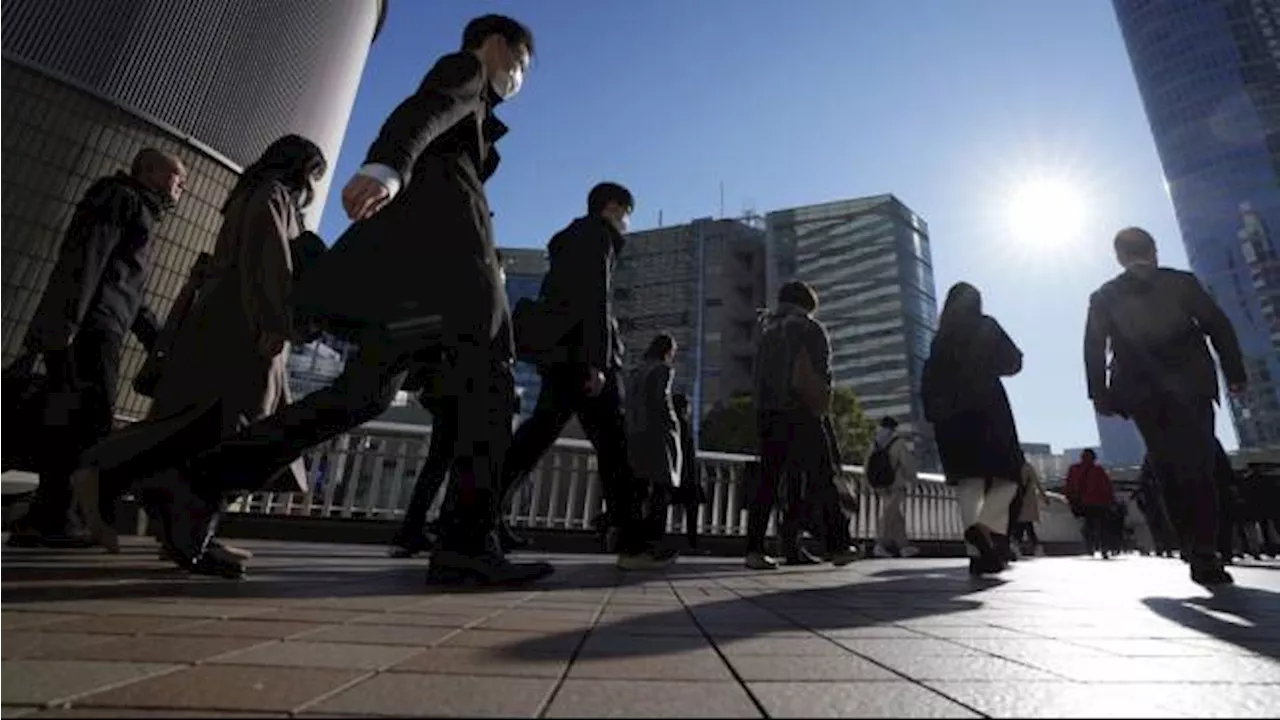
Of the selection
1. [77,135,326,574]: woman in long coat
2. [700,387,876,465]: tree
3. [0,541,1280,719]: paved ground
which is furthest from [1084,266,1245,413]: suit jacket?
[700,387,876,465]: tree

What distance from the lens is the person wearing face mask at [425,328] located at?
2.26 meters

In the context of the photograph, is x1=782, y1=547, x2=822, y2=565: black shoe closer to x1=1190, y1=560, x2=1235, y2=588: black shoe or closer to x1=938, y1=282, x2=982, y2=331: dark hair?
x1=938, y1=282, x2=982, y2=331: dark hair

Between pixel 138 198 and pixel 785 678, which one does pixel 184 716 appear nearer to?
pixel 785 678

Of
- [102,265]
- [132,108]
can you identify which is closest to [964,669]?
[102,265]

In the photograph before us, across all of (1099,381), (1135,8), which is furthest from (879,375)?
(1099,381)

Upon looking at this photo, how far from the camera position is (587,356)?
348cm

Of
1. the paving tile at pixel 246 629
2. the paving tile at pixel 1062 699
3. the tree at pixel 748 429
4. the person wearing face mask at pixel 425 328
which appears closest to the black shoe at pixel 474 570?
the person wearing face mask at pixel 425 328

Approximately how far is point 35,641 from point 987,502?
15.6 ft

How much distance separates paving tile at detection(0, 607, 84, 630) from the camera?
1.34 metres

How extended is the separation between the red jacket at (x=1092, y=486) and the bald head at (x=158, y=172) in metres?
13.9

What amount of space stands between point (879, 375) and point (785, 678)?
249ft

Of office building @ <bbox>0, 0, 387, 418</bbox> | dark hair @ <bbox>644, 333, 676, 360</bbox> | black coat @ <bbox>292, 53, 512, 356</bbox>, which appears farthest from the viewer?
office building @ <bbox>0, 0, 387, 418</bbox>

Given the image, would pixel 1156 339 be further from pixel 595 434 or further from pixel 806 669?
pixel 806 669

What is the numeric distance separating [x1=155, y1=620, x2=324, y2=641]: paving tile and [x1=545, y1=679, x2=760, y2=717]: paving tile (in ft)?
2.39
